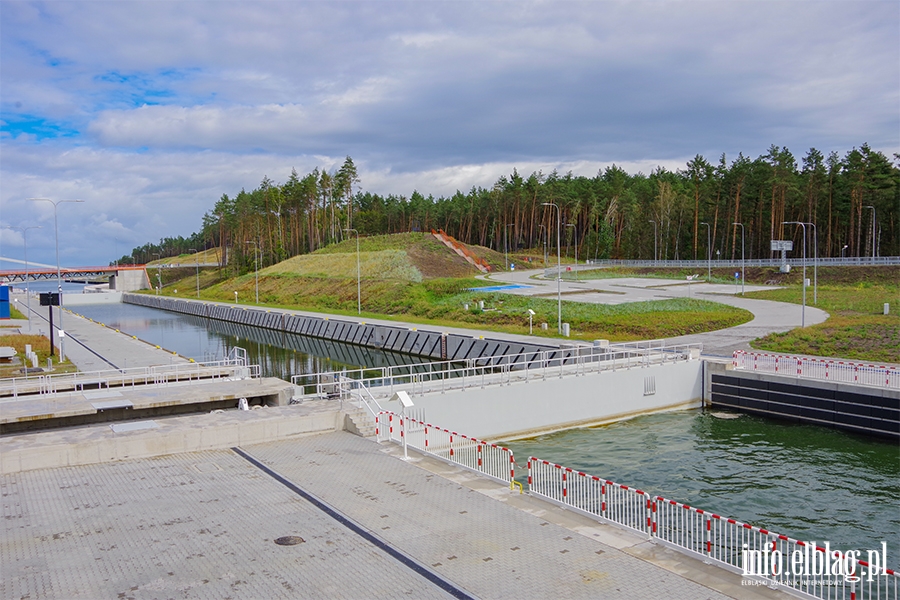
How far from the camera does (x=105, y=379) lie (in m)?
28.1

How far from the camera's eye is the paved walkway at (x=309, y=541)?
10883 mm

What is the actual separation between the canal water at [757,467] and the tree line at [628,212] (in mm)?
52391

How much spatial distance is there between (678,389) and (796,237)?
7609 centimetres

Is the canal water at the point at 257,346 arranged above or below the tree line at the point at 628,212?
below

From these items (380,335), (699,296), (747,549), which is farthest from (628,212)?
(747,549)

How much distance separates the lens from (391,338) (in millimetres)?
57219

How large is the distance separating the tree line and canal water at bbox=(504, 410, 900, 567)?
172 ft

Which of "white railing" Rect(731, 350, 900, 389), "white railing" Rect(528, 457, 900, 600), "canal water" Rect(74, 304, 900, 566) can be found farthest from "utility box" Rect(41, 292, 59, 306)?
"white railing" Rect(731, 350, 900, 389)

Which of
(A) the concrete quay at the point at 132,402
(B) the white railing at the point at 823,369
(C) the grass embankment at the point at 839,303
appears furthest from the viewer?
(C) the grass embankment at the point at 839,303

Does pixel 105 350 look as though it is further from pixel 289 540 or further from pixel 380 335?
pixel 289 540

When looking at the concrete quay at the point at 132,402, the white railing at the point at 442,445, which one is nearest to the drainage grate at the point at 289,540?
the white railing at the point at 442,445

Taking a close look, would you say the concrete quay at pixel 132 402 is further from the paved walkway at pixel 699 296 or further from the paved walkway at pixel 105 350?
the paved walkway at pixel 699 296

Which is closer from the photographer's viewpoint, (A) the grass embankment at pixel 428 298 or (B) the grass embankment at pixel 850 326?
(B) the grass embankment at pixel 850 326

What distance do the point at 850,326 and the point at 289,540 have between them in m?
39.6
